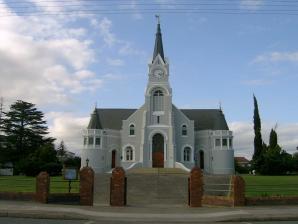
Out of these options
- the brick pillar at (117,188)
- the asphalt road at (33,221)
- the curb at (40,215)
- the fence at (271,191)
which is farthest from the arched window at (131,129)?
the asphalt road at (33,221)

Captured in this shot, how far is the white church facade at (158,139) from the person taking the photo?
65500 millimetres

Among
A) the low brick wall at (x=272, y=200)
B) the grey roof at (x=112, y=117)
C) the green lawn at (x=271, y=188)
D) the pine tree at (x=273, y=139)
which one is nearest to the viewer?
the low brick wall at (x=272, y=200)

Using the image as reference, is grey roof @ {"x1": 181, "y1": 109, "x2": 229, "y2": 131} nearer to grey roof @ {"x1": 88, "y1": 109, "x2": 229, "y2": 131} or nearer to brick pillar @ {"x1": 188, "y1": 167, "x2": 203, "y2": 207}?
grey roof @ {"x1": 88, "y1": 109, "x2": 229, "y2": 131}

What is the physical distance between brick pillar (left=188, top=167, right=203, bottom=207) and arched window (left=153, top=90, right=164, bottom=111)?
42.4m

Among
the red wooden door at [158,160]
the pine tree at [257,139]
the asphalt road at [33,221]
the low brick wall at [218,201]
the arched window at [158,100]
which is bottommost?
the asphalt road at [33,221]

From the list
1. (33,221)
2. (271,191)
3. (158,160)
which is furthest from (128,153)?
(33,221)

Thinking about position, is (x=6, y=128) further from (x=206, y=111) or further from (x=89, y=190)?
(x=89, y=190)

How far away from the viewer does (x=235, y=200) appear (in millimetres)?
23359

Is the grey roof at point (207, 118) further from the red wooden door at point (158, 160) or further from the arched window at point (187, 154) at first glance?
the red wooden door at point (158, 160)

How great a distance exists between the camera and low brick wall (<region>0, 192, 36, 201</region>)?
2397 centimetres

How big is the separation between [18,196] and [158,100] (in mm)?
44406

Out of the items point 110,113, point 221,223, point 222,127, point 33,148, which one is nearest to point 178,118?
point 222,127

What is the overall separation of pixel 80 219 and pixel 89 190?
19.2 ft

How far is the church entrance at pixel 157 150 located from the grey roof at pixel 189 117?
6875 mm
